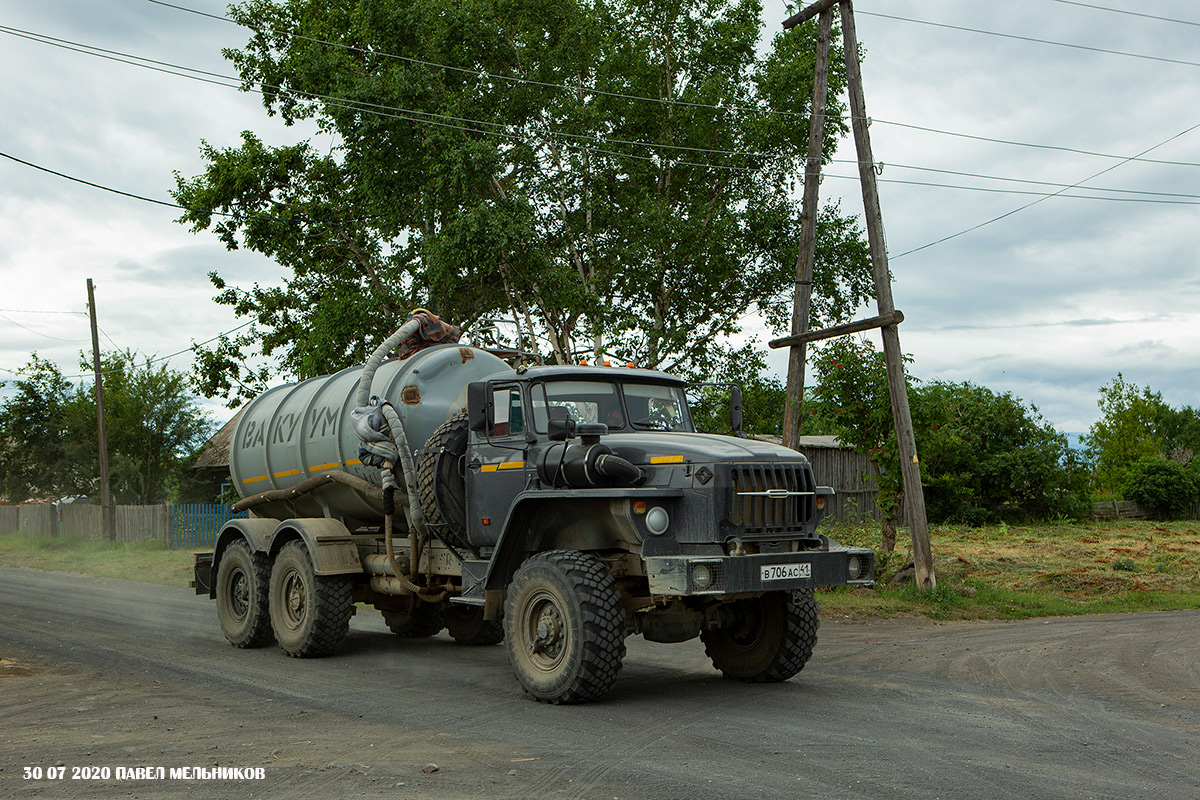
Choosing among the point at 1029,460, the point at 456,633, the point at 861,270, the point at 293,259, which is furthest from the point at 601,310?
the point at 1029,460

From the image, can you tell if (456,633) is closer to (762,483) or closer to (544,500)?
(544,500)

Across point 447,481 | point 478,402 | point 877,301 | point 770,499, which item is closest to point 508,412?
point 478,402

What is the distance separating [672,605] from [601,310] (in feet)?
53.8

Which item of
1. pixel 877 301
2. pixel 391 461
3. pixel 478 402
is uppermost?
pixel 877 301

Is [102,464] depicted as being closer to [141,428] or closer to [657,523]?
[141,428]

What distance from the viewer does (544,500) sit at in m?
9.08

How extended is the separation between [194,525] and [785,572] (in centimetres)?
3101

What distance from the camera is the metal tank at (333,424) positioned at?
11.7 meters

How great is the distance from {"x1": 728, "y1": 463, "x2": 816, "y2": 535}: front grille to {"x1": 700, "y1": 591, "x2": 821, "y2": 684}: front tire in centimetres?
95

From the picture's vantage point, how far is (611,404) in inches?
392

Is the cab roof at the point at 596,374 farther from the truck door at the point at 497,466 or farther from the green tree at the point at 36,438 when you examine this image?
the green tree at the point at 36,438

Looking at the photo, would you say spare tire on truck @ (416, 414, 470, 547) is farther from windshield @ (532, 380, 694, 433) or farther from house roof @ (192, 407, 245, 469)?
house roof @ (192, 407, 245, 469)

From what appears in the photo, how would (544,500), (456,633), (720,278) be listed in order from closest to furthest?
(544,500), (456,633), (720,278)

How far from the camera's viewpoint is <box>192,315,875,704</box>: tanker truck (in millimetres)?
8492
